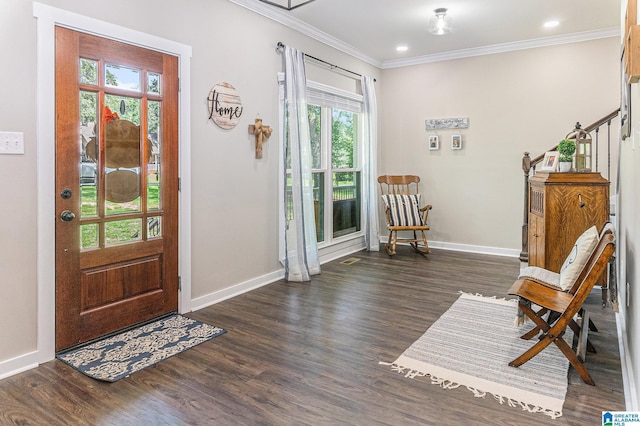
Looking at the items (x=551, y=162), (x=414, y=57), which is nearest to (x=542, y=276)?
(x=551, y=162)

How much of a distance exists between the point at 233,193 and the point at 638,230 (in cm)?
308

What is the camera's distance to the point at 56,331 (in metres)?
2.74

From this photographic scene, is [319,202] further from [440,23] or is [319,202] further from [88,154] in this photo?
[88,154]

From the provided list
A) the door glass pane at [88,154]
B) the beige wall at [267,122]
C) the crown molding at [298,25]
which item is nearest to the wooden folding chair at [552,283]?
the beige wall at [267,122]

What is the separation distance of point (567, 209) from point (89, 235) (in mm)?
3493

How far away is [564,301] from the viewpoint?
258 centimetres

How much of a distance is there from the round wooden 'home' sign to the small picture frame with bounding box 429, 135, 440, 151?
3.28 m

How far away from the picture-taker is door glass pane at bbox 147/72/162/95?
10.6 ft

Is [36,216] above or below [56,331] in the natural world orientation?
above

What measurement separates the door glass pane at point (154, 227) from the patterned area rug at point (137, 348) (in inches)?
26.5

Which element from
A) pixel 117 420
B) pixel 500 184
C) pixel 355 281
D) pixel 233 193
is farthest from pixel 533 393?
pixel 500 184

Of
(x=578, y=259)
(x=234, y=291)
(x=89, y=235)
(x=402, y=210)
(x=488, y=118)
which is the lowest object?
(x=234, y=291)

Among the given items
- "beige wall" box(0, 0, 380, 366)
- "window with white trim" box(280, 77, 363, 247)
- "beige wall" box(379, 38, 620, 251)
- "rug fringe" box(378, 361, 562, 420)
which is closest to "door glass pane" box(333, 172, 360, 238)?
"window with white trim" box(280, 77, 363, 247)

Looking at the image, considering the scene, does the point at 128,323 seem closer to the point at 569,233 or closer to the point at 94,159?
the point at 94,159
